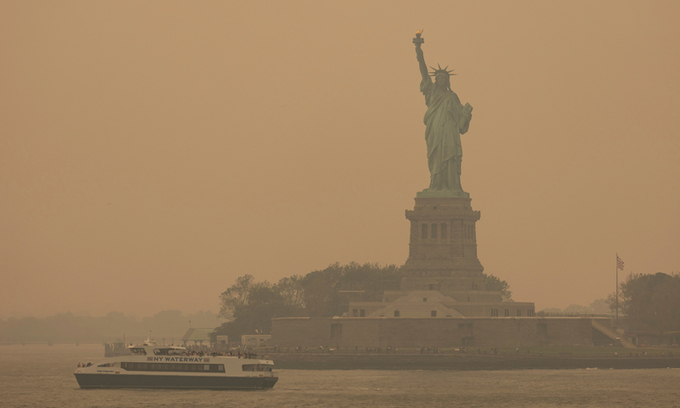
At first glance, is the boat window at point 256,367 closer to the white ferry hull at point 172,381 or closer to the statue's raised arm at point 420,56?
the white ferry hull at point 172,381

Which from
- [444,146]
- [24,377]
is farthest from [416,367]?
[24,377]

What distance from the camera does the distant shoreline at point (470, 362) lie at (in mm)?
139125

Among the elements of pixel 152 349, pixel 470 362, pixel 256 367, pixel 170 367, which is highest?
pixel 470 362

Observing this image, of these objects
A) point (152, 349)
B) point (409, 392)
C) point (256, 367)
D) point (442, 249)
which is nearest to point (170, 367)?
point (152, 349)

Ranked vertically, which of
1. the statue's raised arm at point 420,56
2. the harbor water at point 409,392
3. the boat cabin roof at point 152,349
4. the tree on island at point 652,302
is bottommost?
the harbor water at point 409,392

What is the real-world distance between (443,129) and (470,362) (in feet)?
110

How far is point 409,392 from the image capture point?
112 metres

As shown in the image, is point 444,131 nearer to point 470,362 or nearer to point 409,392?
point 470,362

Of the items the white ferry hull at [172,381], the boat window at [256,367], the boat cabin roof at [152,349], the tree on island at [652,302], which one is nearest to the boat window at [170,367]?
the white ferry hull at [172,381]

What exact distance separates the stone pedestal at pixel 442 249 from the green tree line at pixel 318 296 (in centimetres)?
1911

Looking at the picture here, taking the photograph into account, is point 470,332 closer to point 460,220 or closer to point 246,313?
point 460,220

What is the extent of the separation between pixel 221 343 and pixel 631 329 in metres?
57.8

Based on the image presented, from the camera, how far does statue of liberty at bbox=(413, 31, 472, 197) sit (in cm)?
16125

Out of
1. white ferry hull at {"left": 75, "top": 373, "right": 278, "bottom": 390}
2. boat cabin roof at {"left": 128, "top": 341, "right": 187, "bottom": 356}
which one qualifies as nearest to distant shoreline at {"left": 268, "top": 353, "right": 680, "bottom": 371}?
white ferry hull at {"left": 75, "top": 373, "right": 278, "bottom": 390}
